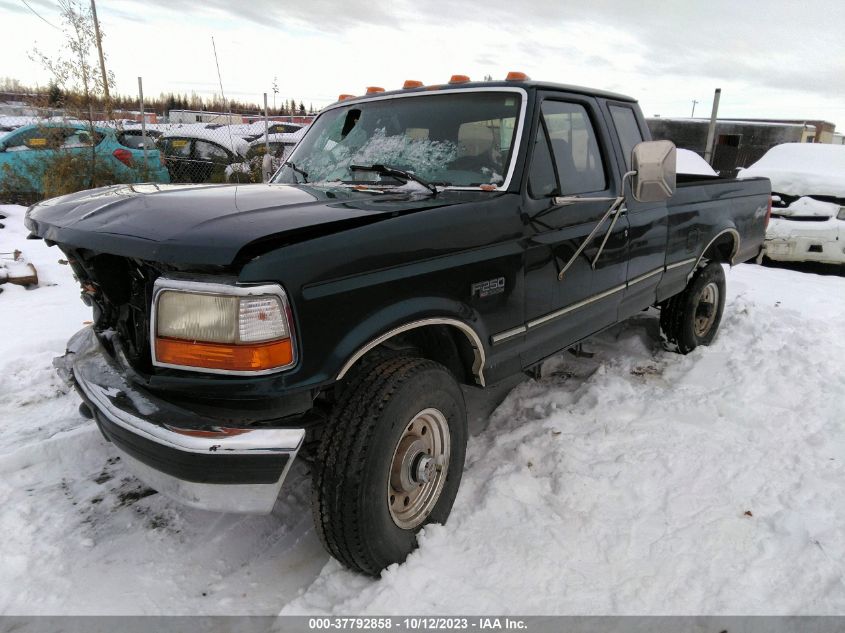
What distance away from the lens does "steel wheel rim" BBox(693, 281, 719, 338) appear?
498 centimetres

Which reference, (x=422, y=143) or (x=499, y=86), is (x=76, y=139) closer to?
(x=422, y=143)

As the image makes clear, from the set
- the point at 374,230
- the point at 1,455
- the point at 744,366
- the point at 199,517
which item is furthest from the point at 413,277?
the point at 744,366

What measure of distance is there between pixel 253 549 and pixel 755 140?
86.4 ft

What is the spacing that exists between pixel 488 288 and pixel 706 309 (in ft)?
10.7

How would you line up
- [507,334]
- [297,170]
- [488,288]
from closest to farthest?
[488,288]
[507,334]
[297,170]

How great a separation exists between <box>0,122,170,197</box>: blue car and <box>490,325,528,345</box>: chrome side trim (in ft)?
25.0

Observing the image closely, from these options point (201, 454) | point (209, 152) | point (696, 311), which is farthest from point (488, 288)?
point (209, 152)

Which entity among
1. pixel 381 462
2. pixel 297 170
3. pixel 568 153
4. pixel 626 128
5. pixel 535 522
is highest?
pixel 626 128

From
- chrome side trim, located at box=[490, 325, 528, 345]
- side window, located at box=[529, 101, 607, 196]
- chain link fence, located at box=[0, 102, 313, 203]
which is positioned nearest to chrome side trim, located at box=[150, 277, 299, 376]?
chrome side trim, located at box=[490, 325, 528, 345]

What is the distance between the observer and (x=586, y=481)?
9.75 ft

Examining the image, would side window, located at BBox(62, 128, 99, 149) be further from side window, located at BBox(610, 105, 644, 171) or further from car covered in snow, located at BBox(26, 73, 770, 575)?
side window, located at BBox(610, 105, 644, 171)

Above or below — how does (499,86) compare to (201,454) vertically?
above

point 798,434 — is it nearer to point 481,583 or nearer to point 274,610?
point 481,583

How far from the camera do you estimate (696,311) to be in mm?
4895
